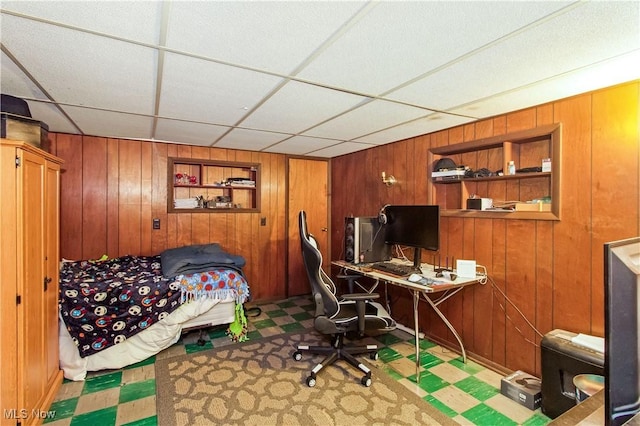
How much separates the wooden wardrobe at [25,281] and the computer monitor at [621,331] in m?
2.53

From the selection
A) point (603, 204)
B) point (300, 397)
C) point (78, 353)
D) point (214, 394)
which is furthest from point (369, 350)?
point (78, 353)

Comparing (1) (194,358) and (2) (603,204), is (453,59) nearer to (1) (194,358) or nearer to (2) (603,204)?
(2) (603,204)

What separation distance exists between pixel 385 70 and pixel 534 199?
1.73 metres

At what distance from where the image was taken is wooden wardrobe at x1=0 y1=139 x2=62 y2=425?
1.62 m

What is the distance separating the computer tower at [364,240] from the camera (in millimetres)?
3301

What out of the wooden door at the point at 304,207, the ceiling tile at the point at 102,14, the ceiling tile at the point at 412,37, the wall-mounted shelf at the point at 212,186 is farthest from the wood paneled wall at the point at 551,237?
the ceiling tile at the point at 102,14

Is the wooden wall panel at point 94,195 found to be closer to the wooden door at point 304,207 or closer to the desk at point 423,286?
the wooden door at point 304,207

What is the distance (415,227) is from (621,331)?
7.87 ft

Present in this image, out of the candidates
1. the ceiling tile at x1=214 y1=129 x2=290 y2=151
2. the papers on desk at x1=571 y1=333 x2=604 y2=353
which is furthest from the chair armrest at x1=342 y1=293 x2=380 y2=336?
the ceiling tile at x1=214 y1=129 x2=290 y2=151

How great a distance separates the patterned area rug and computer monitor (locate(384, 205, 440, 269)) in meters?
1.22

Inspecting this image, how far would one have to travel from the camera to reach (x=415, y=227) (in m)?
3.04

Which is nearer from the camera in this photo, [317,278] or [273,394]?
[273,394]

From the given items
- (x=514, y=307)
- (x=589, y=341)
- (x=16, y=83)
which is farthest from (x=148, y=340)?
(x=589, y=341)

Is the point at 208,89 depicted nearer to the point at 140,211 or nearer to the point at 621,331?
the point at 621,331
